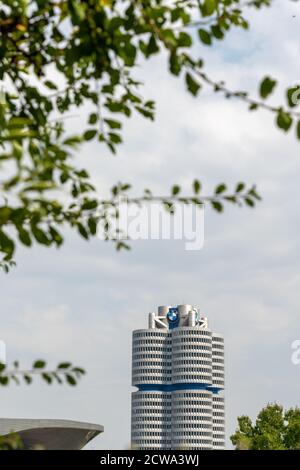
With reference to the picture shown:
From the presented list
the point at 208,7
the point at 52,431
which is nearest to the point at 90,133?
the point at 208,7

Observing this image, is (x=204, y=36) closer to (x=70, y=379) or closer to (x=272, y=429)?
(x=70, y=379)

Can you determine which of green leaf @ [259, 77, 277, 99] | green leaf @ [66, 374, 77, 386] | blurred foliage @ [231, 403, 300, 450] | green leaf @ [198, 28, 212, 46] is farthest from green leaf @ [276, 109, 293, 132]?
blurred foliage @ [231, 403, 300, 450]

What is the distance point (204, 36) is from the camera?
6.51 metres

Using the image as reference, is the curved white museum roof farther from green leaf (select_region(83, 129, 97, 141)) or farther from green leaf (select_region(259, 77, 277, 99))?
green leaf (select_region(259, 77, 277, 99))

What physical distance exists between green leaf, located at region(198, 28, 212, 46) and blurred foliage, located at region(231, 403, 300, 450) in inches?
2126

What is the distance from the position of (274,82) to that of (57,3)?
2424mm

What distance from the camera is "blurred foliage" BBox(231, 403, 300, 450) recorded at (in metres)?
58.3

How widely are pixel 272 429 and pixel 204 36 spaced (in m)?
57.8

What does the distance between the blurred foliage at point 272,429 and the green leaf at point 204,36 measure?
54004 mm

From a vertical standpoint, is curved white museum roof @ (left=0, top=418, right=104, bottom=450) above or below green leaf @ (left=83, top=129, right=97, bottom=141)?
above

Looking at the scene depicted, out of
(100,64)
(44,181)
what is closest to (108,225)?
(100,64)

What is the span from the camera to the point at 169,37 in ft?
19.9

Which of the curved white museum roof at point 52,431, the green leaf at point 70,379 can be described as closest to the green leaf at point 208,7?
the green leaf at point 70,379

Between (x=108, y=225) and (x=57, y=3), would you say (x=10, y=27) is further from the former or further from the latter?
(x=108, y=225)
